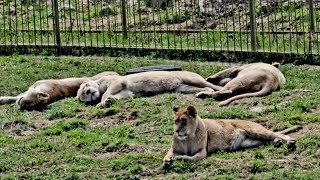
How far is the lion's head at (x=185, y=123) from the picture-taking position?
1049 centimetres

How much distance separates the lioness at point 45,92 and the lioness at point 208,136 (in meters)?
3.91

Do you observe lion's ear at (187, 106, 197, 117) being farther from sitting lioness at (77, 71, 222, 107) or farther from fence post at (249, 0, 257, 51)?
fence post at (249, 0, 257, 51)

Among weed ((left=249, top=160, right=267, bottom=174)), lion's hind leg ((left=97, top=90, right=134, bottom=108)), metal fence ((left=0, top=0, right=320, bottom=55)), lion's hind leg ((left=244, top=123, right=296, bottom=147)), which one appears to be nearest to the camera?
weed ((left=249, top=160, right=267, bottom=174))

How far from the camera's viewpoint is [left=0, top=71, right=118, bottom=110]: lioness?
46.4ft

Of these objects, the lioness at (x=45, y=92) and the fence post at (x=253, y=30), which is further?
the fence post at (x=253, y=30)

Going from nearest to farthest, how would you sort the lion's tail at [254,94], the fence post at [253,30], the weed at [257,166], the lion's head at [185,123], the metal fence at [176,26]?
1. the weed at [257,166]
2. the lion's head at [185,123]
3. the lion's tail at [254,94]
4. the fence post at [253,30]
5. the metal fence at [176,26]

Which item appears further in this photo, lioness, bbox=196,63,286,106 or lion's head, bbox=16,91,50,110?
lion's head, bbox=16,91,50,110

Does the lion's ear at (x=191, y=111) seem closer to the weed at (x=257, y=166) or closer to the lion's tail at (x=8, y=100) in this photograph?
the weed at (x=257, y=166)

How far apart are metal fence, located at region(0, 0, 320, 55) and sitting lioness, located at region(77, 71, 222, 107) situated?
9.25ft

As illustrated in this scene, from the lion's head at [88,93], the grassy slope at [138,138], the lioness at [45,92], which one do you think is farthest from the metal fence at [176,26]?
the lion's head at [88,93]

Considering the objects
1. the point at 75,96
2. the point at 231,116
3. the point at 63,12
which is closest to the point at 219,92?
the point at 231,116

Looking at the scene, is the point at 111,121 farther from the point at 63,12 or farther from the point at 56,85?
the point at 63,12

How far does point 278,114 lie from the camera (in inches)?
479

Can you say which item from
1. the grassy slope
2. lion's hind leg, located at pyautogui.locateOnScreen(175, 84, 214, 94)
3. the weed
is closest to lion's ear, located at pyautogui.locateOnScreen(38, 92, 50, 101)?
the grassy slope
